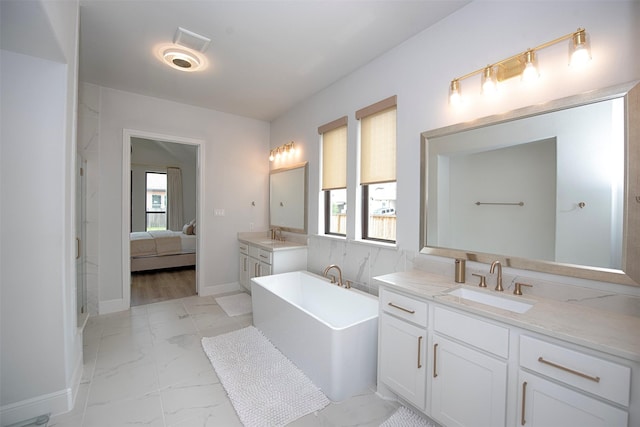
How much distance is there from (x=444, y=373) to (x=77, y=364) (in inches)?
102

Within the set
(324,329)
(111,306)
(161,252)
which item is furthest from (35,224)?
(161,252)

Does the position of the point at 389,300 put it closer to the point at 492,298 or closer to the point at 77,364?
the point at 492,298

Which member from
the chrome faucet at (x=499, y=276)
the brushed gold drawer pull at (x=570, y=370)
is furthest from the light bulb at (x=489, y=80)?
the brushed gold drawer pull at (x=570, y=370)

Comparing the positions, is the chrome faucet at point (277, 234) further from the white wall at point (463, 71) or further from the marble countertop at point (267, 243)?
the white wall at point (463, 71)

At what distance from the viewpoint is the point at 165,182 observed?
8.29 metres

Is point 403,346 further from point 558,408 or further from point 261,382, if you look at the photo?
point 261,382

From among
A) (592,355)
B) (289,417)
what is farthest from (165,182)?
(592,355)

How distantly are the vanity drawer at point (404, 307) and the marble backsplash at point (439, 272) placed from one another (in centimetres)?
38

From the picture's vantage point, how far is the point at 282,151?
4148 millimetres

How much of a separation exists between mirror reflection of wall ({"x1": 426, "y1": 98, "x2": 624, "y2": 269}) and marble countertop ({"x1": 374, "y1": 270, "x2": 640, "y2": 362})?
0.25m

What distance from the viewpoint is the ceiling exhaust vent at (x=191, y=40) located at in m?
2.28

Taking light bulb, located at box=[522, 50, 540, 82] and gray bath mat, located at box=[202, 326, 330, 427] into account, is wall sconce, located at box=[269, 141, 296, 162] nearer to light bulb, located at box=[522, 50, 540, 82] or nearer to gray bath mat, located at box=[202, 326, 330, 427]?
gray bath mat, located at box=[202, 326, 330, 427]

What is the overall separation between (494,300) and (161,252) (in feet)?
18.4

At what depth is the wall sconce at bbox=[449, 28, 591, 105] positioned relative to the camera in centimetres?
141
